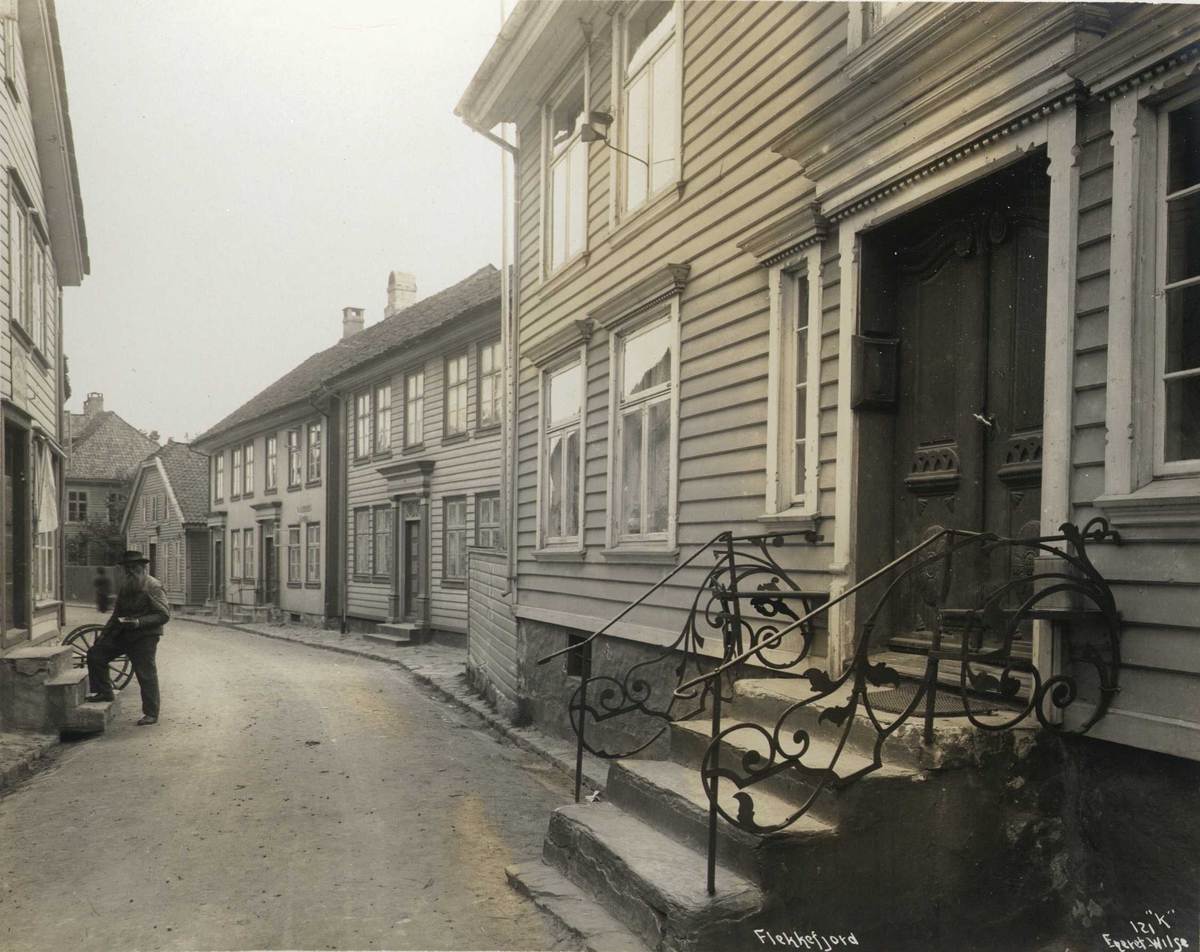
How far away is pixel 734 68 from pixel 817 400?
278cm

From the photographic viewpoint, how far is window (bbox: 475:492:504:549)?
59.3ft

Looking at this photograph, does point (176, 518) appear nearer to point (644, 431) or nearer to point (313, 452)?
point (313, 452)

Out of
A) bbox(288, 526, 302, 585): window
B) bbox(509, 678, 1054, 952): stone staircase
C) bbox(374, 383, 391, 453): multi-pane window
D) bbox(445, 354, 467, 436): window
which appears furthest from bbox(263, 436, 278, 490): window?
bbox(509, 678, 1054, 952): stone staircase

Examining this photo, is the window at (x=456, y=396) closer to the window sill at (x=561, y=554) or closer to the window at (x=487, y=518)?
the window at (x=487, y=518)

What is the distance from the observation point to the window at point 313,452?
2660 centimetres

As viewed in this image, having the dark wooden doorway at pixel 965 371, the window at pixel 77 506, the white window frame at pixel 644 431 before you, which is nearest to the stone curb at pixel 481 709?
the white window frame at pixel 644 431

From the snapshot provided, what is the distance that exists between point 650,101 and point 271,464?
2398cm

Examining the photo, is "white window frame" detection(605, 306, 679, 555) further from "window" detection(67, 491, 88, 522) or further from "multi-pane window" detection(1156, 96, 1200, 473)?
"window" detection(67, 491, 88, 522)

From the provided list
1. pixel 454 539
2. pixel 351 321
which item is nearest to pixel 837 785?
pixel 454 539

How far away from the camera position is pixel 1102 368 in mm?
3992

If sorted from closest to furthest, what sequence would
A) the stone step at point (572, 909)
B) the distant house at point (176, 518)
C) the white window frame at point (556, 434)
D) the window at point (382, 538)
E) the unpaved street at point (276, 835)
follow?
the stone step at point (572, 909)
the unpaved street at point (276, 835)
the white window frame at point (556, 434)
the window at point (382, 538)
the distant house at point (176, 518)

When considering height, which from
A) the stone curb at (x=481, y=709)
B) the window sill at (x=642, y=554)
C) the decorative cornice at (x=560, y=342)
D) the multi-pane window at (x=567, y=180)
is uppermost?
the multi-pane window at (x=567, y=180)

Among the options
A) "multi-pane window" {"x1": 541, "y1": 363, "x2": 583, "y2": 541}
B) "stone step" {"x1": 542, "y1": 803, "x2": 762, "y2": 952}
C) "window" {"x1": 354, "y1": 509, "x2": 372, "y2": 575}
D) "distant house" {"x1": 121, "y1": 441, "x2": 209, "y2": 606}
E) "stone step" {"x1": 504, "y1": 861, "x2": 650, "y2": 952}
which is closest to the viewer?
"stone step" {"x1": 542, "y1": 803, "x2": 762, "y2": 952}

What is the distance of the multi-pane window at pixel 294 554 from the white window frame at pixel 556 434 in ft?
59.9
